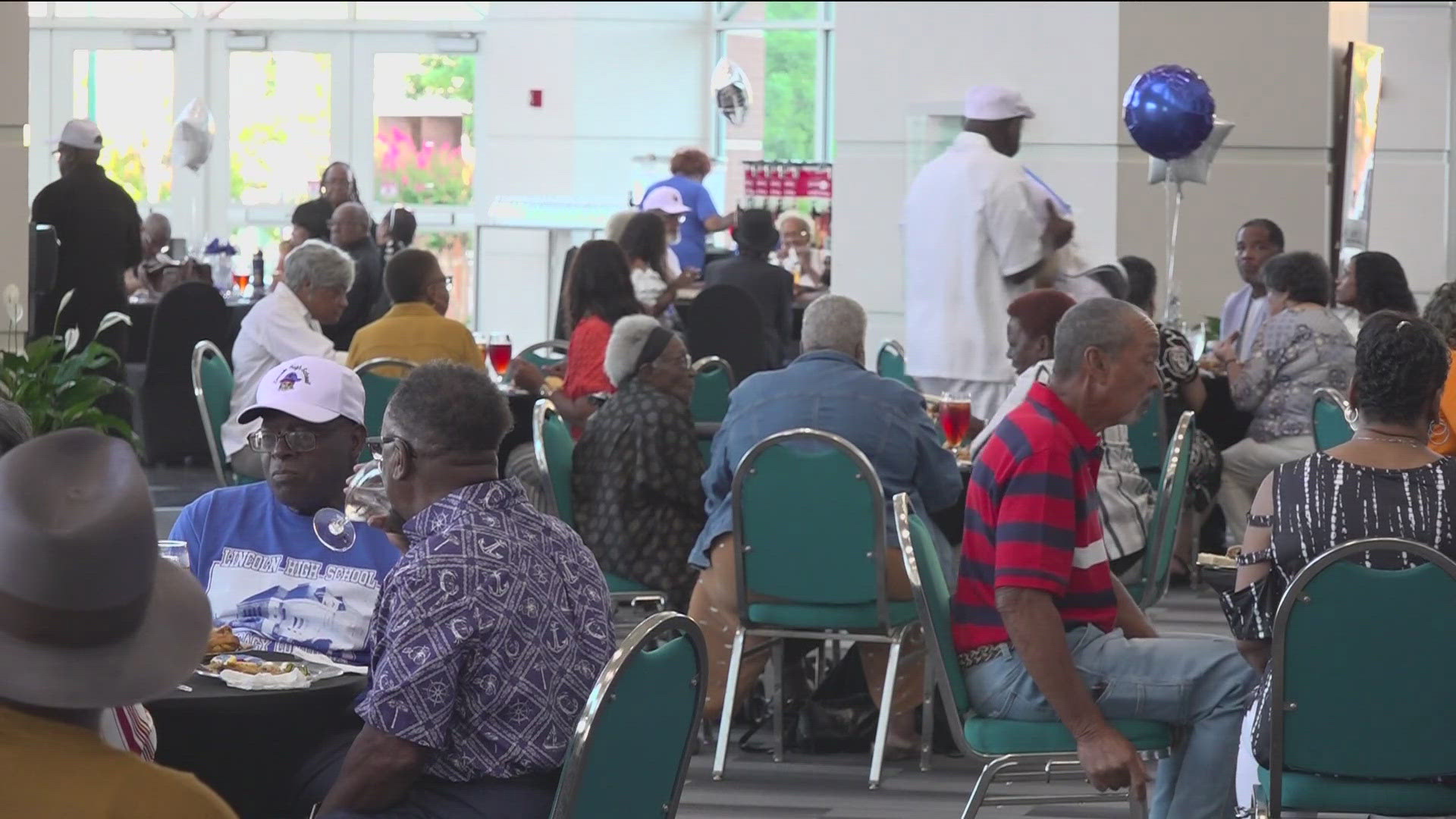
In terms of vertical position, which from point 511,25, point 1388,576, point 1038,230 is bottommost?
point 1388,576

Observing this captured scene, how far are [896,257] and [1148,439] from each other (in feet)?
9.47

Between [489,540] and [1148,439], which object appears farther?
[1148,439]

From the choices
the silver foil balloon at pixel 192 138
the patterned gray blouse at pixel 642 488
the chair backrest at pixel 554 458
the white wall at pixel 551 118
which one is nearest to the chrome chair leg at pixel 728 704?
the patterned gray blouse at pixel 642 488

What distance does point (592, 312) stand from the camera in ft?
22.1

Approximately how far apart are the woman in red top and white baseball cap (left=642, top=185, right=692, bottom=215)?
140 inches

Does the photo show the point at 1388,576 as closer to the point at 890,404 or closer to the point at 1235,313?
the point at 890,404

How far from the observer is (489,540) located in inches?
96.8

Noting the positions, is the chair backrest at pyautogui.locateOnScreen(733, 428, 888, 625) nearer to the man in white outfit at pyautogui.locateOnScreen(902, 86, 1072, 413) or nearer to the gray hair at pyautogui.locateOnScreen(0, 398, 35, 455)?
the gray hair at pyautogui.locateOnScreen(0, 398, 35, 455)

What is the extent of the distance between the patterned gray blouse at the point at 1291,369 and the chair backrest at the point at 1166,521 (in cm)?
196

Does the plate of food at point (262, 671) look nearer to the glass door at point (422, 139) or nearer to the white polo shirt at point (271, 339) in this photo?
the white polo shirt at point (271, 339)

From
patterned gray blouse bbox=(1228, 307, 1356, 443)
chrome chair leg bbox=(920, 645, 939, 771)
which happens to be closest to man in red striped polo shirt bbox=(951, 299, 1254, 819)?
chrome chair leg bbox=(920, 645, 939, 771)

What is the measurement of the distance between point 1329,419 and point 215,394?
3.52m

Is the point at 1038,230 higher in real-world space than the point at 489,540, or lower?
higher

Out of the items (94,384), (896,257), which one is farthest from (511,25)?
(94,384)
